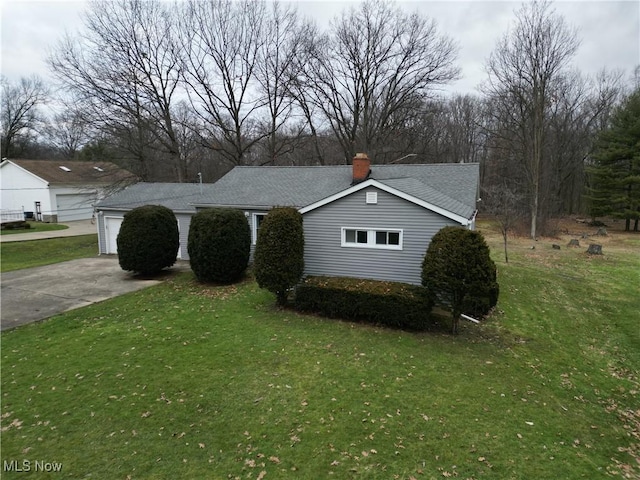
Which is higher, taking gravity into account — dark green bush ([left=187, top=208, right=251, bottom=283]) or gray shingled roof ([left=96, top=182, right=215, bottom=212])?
gray shingled roof ([left=96, top=182, right=215, bottom=212])

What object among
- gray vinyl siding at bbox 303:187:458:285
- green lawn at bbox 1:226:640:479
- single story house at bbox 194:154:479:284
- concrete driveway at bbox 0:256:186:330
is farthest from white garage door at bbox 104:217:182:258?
gray vinyl siding at bbox 303:187:458:285

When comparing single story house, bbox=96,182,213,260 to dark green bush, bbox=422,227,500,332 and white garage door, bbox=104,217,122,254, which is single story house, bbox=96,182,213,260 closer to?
white garage door, bbox=104,217,122,254

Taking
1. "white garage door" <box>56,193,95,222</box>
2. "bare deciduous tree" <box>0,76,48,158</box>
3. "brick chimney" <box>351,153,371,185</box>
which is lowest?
"white garage door" <box>56,193,95,222</box>

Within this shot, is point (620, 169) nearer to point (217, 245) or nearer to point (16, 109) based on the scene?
point (217, 245)

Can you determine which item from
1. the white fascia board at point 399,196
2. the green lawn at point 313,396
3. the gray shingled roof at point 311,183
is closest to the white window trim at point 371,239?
the white fascia board at point 399,196

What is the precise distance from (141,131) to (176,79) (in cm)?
454

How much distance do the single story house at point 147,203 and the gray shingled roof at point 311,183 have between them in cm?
159

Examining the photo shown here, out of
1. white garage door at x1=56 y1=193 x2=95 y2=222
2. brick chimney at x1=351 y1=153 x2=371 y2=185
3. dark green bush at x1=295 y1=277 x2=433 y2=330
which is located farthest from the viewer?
white garage door at x1=56 y1=193 x2=95 y2=222

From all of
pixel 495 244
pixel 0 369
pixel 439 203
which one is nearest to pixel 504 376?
pixel 439 203

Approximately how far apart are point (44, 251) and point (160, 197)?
7536 millimetres

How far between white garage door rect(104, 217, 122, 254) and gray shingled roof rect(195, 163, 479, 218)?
562cm

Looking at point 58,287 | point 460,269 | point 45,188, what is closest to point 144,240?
point 58,287

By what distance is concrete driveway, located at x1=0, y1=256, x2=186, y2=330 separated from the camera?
10508 millimetres

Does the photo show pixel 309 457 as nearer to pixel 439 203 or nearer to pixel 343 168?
pixel 439 203
